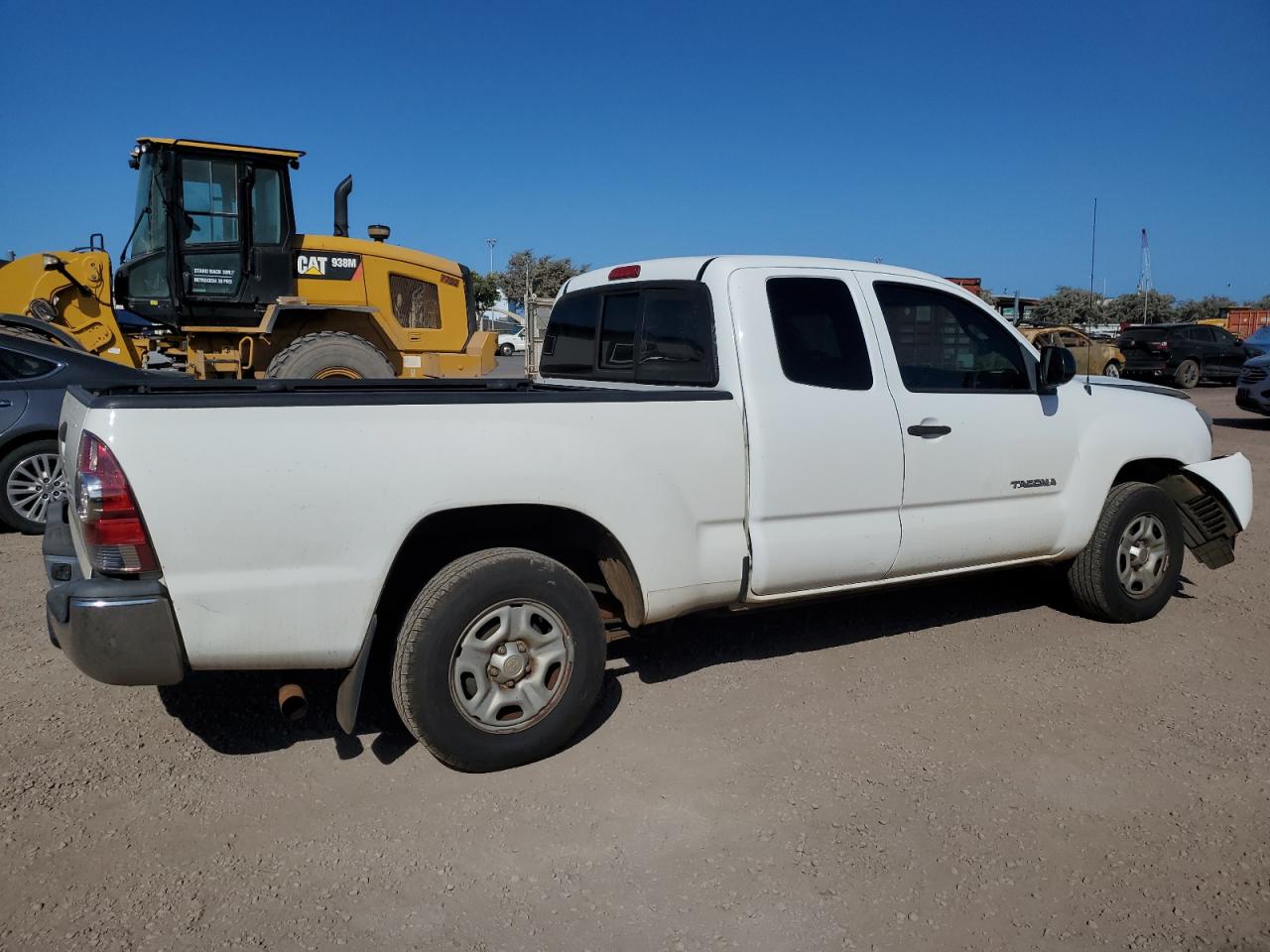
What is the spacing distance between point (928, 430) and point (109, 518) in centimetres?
339

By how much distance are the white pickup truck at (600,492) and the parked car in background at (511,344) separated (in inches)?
1524

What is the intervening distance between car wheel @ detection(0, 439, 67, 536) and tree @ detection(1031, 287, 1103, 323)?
5723 centimetres

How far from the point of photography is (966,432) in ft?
15.4

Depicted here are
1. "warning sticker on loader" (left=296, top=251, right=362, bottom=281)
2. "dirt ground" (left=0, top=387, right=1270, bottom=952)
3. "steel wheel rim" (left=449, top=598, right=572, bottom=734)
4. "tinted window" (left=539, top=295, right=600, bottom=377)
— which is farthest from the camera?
"warning sticker on loader" (left=296, top=251, right=362, bottom=281)

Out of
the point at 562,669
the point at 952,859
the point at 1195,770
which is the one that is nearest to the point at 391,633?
the point at 562,669

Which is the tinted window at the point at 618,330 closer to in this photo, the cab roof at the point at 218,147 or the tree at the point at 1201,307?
the cab roof at the point at 218,147

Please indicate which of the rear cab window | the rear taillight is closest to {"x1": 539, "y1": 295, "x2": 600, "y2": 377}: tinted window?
the rear cab window

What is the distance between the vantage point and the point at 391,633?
4.07m

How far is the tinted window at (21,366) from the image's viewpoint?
23.8 feet

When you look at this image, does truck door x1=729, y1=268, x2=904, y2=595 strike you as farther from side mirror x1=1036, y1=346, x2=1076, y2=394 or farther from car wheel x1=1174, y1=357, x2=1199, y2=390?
car wheel x1=1174, y1=357, x2=1199, y2=390

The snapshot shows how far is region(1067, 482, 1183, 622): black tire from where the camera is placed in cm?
533

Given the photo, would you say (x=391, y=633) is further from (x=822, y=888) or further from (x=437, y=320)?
(x=437, y=320)

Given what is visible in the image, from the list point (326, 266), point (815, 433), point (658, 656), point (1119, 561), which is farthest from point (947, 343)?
point (326, 266)

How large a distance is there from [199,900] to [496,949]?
94 cm
